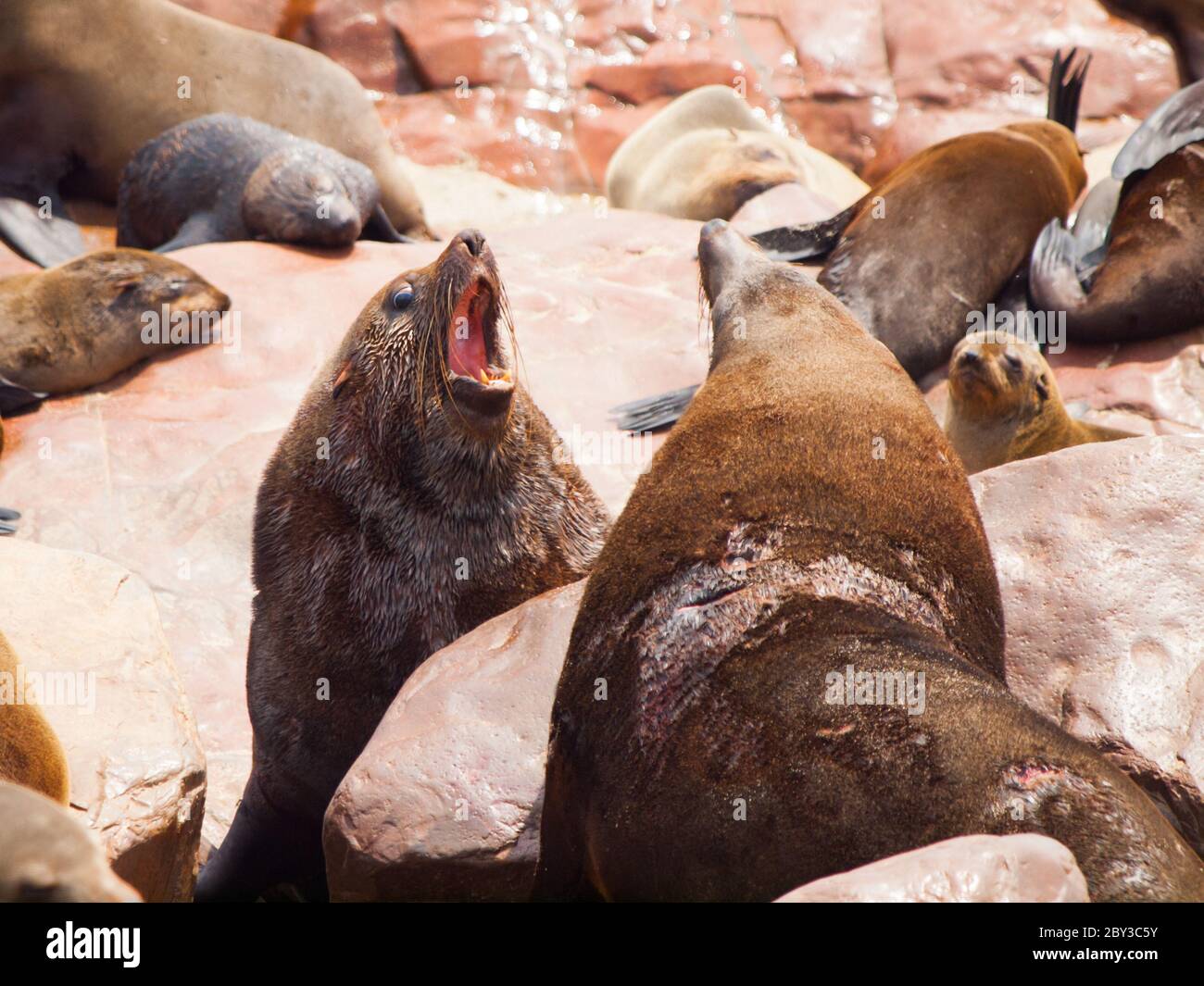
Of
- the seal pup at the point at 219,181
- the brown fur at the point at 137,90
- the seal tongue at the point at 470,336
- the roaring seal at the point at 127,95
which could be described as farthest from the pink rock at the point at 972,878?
the brown fur at the point at 137,90

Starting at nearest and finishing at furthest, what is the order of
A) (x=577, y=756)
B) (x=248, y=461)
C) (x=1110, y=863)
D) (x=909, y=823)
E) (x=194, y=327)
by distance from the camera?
(x=1110, y=863)
(x=909, y=823)
(x=577, y=756)
(x=248, y=461)
(x=194, y=327)

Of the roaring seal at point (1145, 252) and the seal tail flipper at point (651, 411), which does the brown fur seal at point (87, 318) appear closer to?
the seal tail flipper at point (651, 411)

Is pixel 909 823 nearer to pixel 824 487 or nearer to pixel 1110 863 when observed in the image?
pixel 1110 863

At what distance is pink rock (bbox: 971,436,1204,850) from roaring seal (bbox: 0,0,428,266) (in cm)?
751

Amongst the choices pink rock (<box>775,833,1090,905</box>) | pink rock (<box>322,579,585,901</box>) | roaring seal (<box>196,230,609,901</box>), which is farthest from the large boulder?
pink rock (<box>775,833,1090,905</box>)

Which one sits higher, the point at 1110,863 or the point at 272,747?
the point at 1110,863

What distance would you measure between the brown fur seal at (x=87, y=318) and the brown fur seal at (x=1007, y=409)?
13.7 feet

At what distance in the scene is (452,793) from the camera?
318 cm

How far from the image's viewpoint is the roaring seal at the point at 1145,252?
7.14 m

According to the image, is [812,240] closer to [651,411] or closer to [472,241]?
[651,411]

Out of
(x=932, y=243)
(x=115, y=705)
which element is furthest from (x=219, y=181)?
(x=115, y=705)

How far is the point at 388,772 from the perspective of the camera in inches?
127
